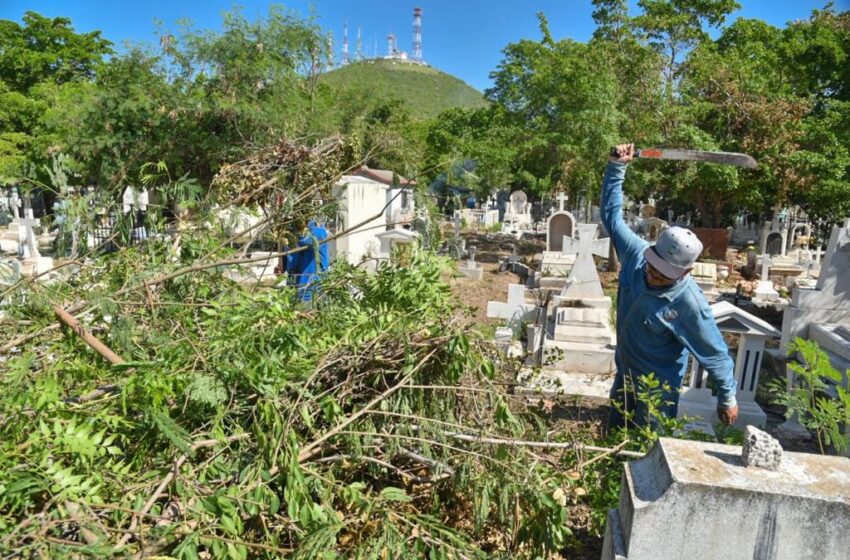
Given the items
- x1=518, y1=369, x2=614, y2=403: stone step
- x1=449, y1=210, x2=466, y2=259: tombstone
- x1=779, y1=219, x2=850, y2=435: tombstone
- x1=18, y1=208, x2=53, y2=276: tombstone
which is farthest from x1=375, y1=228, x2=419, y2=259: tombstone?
x1=18, y1=208, x2=53, y2=276: tombstone

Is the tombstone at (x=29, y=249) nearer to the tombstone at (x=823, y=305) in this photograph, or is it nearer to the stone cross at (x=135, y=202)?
the stone cross at (x=135, y=202)

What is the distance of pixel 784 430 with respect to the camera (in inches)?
189

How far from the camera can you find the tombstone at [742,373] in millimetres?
4488

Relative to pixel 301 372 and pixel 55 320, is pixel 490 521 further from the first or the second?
pixel 55 320

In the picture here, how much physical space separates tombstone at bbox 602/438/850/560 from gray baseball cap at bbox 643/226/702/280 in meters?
1.48

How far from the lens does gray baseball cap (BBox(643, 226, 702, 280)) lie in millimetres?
3105

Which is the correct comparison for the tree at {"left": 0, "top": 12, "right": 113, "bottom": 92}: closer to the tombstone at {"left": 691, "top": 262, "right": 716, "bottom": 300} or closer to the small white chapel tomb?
the small white chapel tomb

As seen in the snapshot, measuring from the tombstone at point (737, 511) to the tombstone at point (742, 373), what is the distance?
9.17 feet

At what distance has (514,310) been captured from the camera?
7266 mm

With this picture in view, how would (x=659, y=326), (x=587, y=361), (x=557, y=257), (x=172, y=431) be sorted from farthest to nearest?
(x=557, y=257)
(x=587, y=361)
(x=659, y=326)
(x=172, y=431)

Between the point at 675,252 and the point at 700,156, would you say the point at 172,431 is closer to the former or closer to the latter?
the point at 675,252

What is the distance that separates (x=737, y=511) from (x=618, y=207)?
2408mm

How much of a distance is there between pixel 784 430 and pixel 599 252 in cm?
519

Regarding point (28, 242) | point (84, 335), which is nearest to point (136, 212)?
point (84, 335)
